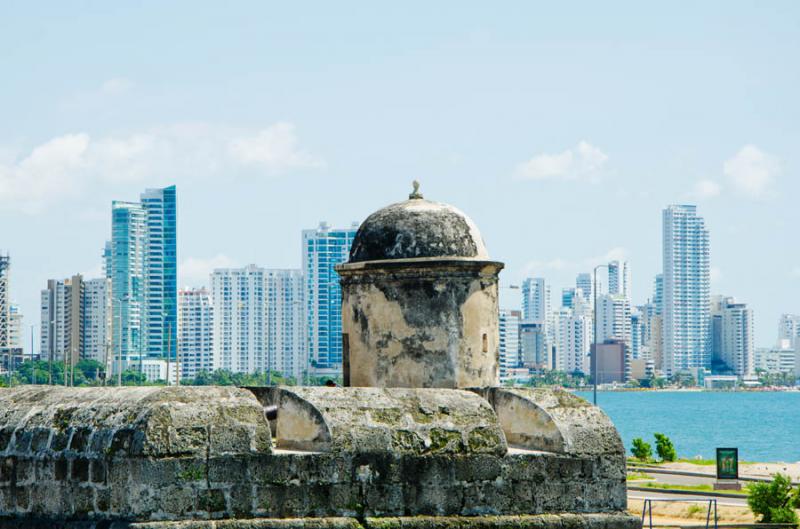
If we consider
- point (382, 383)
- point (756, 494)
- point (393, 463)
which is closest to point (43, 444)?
point (393, 463)

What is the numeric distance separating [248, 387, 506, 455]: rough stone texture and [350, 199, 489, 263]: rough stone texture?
246 cm

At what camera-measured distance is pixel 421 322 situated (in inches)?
547

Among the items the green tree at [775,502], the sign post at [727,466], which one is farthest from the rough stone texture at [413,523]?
the sign post at [727,466]

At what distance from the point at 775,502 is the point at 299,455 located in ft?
49.5

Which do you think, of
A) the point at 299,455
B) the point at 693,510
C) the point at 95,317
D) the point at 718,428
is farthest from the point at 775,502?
the point at 95,317

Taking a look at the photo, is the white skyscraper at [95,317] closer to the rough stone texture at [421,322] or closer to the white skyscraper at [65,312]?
the white skyscraper at [65,312]

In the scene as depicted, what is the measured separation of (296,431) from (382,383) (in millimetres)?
2695

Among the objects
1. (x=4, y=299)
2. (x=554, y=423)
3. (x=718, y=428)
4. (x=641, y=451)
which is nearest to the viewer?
(x=554, y=423)

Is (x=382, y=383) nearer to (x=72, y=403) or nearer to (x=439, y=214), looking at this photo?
(x=439, y=214)

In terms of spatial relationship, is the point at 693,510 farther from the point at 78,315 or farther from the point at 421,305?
the point at 78,315

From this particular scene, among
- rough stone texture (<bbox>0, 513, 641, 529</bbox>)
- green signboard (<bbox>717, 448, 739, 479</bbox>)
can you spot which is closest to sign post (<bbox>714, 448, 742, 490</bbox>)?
green signboard (<bbox>717, 448, 739, 479</bbox>)

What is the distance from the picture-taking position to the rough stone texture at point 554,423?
12.0m

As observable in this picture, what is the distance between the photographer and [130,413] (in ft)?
35.5

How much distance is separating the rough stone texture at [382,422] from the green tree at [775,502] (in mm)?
13031
